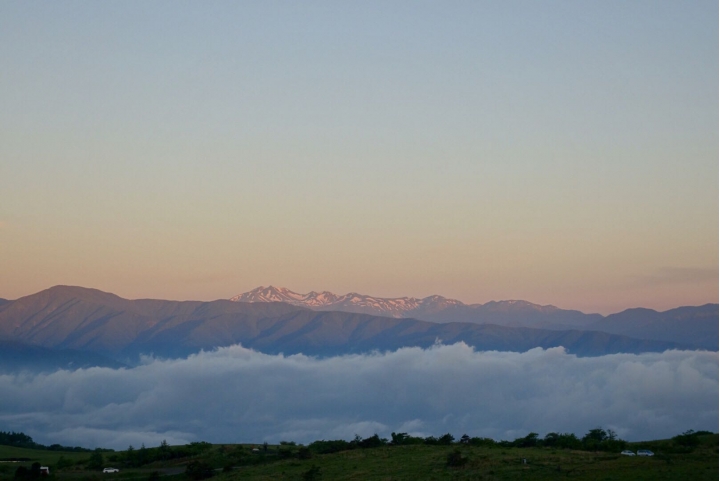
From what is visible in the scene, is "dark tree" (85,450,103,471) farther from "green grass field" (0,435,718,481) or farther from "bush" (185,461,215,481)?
"bush" (185,461,215,481)

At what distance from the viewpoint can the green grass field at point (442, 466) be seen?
60438 mm

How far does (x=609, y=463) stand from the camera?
63781 mm

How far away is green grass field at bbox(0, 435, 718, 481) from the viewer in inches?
2379

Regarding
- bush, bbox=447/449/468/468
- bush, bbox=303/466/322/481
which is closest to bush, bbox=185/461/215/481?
bush, bbox=303/466/322/481

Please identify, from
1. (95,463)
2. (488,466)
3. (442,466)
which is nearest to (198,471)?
(95,463)

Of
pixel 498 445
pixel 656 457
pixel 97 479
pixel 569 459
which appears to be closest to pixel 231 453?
pixel 97 479

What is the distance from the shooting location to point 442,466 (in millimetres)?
70688

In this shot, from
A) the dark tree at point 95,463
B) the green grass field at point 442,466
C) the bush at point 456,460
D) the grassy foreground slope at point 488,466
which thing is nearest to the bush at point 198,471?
the green grass field at point 442,466

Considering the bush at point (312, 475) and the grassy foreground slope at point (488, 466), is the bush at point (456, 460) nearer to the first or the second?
the grassy foreground slope at point (488, 466)

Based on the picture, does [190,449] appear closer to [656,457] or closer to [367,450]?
[367,450]

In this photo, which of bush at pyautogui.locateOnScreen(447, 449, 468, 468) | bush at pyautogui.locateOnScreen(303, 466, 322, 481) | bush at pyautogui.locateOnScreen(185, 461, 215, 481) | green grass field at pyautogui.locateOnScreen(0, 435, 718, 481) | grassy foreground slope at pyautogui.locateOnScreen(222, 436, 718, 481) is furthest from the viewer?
bush at pyautogui.locateOnScreen(185, 461, 215, 481)

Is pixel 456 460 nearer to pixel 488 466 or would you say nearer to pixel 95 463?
pixel 488 466

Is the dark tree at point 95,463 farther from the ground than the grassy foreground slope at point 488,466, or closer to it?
farther from the ground

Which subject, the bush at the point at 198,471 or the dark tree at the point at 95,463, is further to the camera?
the dark tree at the point at 95,463
